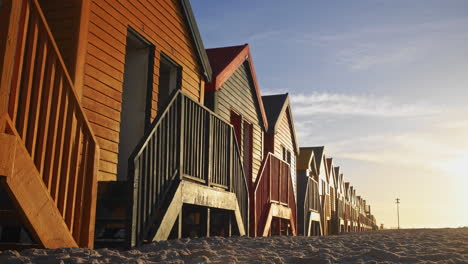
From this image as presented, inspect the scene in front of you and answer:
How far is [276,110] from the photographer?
18781 mm

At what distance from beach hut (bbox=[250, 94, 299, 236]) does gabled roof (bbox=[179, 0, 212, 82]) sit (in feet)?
8.58

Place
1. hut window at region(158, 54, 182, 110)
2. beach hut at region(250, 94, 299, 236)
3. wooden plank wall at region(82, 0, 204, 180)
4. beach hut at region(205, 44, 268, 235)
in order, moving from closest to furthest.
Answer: wooden plank wall at region(82, 0, 204, 180) < hut window at region(158, 54, 182, 110) < beach hut at region(250, 94, 299, 236) < beach hut at region(205, 44, 268, 235)

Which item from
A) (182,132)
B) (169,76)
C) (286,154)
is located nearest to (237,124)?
(169,76)

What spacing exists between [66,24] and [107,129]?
1.61 meters

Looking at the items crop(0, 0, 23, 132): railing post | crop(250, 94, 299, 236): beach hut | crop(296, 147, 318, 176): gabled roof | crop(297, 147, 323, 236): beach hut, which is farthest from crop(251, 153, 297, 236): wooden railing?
crop(296, 147, 318, 176): gabled roof

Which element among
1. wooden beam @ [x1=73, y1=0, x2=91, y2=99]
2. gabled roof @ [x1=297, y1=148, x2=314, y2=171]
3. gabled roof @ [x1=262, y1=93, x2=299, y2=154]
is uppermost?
gabled roof @ [x1=262, y1=93, x2=299, y2=154]

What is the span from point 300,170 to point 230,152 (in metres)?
18.4

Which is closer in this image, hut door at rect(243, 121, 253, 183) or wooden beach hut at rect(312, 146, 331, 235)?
hut door at rect(243, 121, 253, 183)

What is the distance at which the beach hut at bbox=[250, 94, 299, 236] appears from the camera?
11.3 metres

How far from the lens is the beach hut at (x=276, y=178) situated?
11.3m

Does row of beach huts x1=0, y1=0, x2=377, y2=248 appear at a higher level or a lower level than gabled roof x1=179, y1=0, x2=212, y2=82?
lower

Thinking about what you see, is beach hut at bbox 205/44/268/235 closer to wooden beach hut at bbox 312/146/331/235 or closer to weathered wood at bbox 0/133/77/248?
weathered wood at bbox 0/133/77/248

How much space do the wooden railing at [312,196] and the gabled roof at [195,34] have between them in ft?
26.5

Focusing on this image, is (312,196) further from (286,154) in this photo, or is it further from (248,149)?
(248,149)
